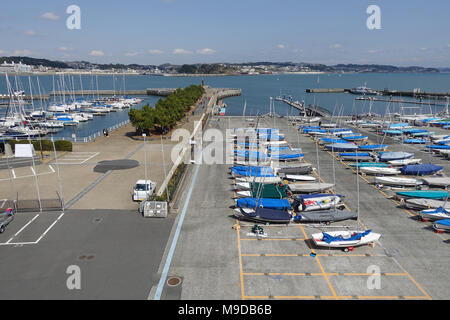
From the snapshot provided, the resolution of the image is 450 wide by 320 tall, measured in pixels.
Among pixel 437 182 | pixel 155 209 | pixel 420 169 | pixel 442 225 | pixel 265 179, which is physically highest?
pixel 265 179

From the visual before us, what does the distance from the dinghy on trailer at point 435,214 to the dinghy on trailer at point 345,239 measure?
589 centimetres

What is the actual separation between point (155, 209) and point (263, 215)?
8323 mm

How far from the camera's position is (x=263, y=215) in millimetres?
23203

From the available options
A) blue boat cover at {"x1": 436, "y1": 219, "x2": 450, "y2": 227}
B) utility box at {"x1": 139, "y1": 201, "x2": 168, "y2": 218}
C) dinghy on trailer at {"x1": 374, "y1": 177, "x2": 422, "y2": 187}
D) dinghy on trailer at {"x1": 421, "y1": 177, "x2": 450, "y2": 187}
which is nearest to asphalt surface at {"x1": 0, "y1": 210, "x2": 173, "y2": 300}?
utility box at {"x1": 139, "y1": 201, "x2": 168, "y2": 218}

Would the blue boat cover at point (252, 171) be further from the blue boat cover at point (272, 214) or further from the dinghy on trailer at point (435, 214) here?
the dinghy on trailer at point (435, 214)

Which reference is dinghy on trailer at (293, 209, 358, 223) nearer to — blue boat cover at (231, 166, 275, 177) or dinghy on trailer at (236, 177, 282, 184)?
dinghy on trailer at (236, 177, 282, 184)

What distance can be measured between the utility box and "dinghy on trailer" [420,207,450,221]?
19887 mm

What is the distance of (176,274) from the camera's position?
17.0 m

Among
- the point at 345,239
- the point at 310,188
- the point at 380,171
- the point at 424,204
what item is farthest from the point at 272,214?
the point at 380,171

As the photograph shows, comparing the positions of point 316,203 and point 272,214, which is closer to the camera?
point 272,214

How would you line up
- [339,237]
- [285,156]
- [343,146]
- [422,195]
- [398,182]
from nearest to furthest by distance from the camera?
[339,237]
[422,195]
[398,182]
[285,156]
[343,146]

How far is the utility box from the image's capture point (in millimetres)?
23688

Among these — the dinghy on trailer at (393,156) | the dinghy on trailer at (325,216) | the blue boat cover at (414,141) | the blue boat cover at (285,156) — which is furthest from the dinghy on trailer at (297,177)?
the blue boat cover at (414,141)

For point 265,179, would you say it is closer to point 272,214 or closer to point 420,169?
point 272,214
